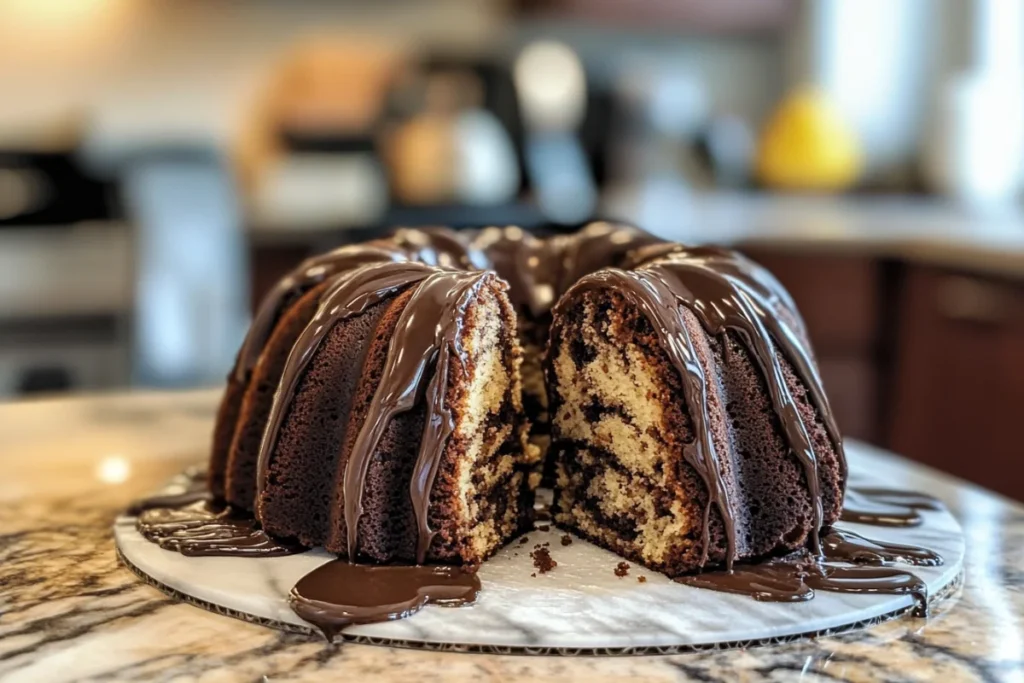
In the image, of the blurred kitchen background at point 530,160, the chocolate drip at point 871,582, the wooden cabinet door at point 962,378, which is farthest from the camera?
the blurred kitchen background at point 530,160

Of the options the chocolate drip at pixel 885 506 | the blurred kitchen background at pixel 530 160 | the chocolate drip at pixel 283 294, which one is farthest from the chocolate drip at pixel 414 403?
the blurred kitchen background at pixel 530 160

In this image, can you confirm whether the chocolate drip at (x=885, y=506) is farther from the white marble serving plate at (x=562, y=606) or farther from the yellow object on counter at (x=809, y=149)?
the yellow object on counter at (x=809, y=149)

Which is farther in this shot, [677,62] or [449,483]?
[677,62]

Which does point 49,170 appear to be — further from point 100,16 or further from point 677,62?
point 677,62

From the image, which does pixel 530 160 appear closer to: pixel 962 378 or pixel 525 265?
pixel 962 378

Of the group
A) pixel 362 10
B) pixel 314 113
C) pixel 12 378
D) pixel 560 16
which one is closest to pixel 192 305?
pixel 12 378

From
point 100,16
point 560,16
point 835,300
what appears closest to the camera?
point 835,300
